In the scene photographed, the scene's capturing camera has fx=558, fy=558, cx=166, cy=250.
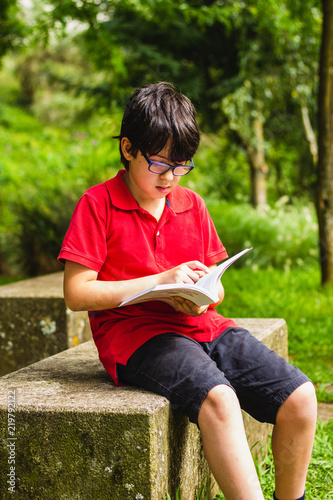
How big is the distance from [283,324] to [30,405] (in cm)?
142

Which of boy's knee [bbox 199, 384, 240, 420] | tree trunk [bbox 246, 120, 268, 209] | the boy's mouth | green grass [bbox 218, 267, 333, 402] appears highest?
the boy's mouth

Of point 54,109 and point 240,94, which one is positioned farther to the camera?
point 54,109

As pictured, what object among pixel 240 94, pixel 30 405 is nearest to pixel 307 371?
pixel 30 405

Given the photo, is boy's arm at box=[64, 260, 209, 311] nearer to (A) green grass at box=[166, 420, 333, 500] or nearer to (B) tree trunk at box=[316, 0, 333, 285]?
(A) green grass at box=[166, 420, 333, 500]

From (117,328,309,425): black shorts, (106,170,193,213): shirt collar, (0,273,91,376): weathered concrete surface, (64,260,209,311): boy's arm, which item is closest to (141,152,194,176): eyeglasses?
(106,170,193,213): shirt collar

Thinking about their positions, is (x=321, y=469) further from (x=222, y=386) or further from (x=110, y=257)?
(x=110, y=257)

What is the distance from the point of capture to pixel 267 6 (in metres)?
5.21

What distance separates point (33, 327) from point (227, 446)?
2023mm

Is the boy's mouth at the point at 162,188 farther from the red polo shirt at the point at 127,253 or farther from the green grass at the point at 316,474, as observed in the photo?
the green grass at the point at 316,474

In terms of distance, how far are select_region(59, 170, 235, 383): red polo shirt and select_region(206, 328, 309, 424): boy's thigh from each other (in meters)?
0.09

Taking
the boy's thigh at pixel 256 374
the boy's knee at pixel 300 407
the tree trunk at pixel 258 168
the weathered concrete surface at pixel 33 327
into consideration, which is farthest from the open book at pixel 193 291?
the tree trunk at pixel 258 168

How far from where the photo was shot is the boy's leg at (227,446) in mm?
1423

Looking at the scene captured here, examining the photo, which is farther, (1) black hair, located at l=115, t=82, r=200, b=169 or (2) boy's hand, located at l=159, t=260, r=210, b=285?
(1) black hair, located at l=115, t=82, r=200, b=169

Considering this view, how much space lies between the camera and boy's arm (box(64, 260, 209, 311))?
1670mm
